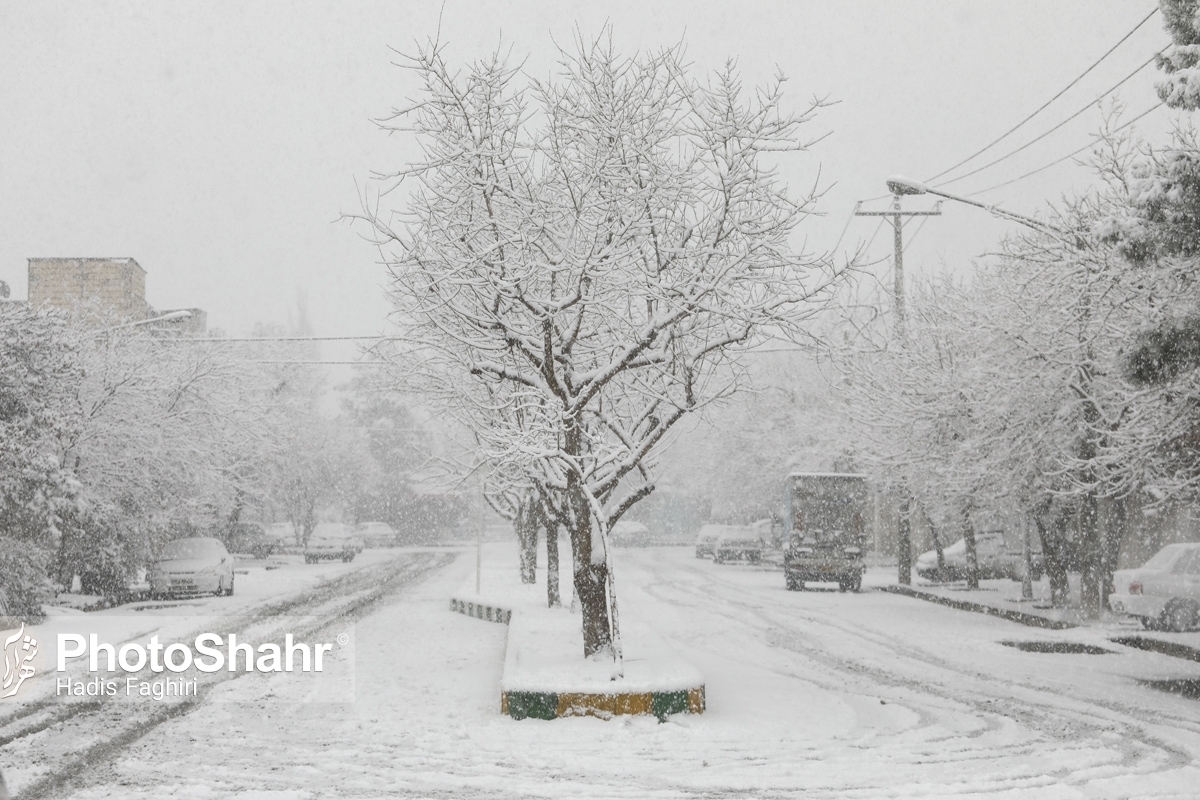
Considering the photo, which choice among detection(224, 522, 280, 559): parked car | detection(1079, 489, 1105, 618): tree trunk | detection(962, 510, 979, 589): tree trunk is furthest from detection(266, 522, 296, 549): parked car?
detection(1079, 489, 1105, 618): tree trunk

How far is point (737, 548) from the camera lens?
4634 centimetres

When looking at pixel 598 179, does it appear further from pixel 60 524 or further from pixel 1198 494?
pixel 60 524

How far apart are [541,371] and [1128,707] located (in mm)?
7294

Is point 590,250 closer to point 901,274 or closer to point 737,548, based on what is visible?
point 901,274

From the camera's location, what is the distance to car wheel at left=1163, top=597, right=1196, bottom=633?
62.2ft

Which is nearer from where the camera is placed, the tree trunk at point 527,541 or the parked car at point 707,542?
the tree trunk at point 527,541

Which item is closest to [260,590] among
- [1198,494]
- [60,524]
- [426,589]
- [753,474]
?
[426,589]

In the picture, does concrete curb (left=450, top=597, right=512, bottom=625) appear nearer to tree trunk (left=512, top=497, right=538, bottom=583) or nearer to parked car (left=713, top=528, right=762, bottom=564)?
tree trunk (left=512, top=497, right=538, bottom=583)

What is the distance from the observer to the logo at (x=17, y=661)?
43.7 ft

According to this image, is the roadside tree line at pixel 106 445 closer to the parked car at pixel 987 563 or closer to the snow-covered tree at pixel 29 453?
the snow-covered tree at pixel 29 453

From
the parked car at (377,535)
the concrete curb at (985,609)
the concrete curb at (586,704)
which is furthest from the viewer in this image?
the parked car at (377,535)

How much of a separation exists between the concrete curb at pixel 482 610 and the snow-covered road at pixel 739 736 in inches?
134

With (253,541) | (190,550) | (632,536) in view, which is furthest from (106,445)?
(632,536)

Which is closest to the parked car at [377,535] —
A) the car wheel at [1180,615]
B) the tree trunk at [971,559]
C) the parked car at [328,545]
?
the parked car at [328,545]
